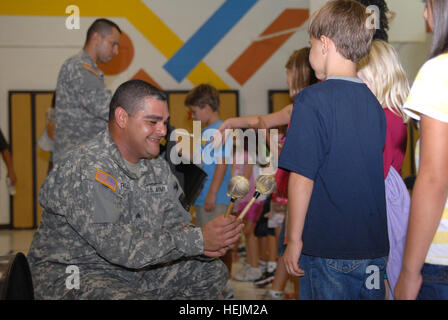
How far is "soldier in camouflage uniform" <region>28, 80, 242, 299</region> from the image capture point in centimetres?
173

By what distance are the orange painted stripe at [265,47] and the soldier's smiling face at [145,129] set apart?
17.2ft

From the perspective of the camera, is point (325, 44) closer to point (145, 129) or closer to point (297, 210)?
point (297, 210)

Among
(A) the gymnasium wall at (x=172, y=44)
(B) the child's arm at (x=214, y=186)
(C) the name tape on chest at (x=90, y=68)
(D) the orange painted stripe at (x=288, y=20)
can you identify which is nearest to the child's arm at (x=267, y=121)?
(B) the child's arm at (x=214, y=186)

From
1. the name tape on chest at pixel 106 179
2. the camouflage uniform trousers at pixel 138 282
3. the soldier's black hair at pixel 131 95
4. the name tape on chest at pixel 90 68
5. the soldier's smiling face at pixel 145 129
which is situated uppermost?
the name tape on chest at pixel 90 68

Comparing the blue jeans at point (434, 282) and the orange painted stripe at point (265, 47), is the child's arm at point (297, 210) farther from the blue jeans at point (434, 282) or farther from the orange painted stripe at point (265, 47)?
the orange painted stripe at point (265, 47)

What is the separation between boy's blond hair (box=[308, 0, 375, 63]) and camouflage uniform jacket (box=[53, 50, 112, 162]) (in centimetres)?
186

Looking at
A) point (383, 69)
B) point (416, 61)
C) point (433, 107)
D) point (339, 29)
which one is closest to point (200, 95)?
point (383, 69)

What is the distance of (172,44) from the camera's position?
6.98 meters

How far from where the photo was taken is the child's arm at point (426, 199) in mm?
1051

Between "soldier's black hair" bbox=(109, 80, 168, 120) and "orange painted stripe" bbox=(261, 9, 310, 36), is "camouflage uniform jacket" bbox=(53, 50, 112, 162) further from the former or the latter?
"orange painted stripe" bbox=(261, 9, 310, 36)

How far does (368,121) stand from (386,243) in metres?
0.42

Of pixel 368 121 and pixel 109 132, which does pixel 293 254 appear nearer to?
pixel 368 121

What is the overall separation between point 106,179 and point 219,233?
49 cm
